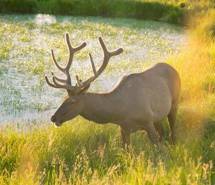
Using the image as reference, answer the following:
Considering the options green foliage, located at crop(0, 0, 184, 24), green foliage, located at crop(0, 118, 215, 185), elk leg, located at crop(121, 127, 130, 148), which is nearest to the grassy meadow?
green foliage, located at crop(0, 118, 215, 185)

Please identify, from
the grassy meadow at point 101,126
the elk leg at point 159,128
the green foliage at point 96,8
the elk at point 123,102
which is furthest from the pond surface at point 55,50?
the elk at point 123,102

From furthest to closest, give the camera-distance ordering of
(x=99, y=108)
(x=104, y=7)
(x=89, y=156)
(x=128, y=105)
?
1. (x=104, y=7)
2. (x=89, y=156)
3. (x=128, y=105)
4. (x=99, y=108)

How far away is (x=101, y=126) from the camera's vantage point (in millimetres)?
8703

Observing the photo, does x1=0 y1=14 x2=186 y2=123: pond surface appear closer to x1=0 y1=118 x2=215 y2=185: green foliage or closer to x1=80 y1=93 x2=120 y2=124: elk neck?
x1=0 y1=118 x2=215 y2=185: green foliage

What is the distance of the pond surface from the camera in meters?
11.9

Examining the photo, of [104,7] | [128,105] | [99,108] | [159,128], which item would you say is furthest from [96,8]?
[99,108]

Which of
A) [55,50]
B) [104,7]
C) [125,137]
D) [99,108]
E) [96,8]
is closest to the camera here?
[99,108]

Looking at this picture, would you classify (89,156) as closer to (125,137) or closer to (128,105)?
(125,137)

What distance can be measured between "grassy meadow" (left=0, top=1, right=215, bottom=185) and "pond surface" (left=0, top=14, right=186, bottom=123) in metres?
0.03

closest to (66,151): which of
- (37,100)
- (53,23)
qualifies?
(37,100)

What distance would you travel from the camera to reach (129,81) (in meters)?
7.62

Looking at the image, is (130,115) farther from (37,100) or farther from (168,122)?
(37,100)

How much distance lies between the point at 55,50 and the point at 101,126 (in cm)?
875

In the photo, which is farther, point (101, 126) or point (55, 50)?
point (55, 50)
